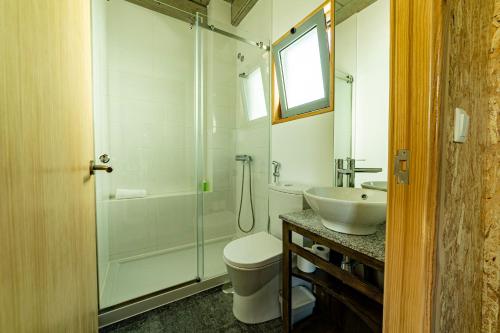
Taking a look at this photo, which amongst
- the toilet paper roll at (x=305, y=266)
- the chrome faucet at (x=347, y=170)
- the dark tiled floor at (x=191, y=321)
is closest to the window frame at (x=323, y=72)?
the chrome faucet at (x=347, y=170)

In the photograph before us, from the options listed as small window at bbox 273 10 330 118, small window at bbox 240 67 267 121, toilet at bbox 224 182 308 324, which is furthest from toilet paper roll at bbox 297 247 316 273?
small window at bbox 240 67 267 121

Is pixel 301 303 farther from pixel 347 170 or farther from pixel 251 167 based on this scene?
pixel 251 167

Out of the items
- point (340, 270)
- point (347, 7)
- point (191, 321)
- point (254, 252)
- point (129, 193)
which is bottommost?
point (191, 321)

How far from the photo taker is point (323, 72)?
1.47 metres

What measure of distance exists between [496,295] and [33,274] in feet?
3.88

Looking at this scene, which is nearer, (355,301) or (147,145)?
(355,301)

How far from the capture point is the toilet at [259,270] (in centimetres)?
125

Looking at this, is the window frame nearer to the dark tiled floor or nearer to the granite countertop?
the granite countertop

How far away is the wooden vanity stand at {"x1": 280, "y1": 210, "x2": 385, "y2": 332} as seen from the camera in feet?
2.49

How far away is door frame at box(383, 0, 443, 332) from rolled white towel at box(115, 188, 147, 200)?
7.17 ft

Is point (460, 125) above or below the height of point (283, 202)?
above

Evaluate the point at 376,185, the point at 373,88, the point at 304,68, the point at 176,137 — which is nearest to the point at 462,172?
the point at 376,185

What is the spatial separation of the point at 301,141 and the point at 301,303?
3.87 feet

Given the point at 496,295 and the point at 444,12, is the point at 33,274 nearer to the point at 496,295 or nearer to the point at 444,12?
the point at 444,12
